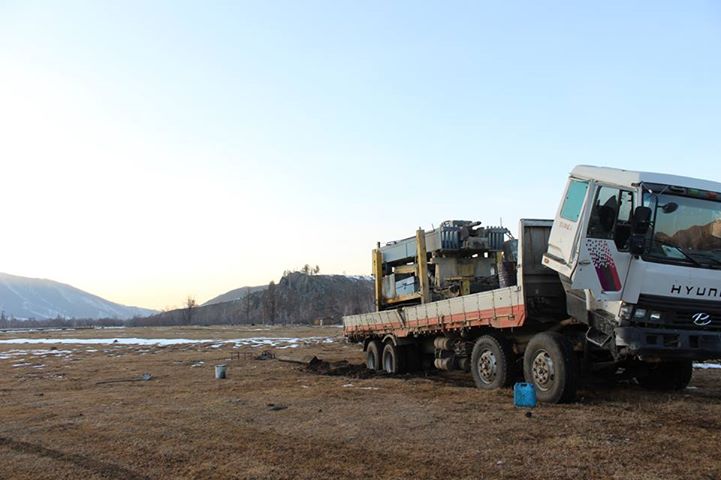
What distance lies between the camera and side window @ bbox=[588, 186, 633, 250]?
8133 millimetres

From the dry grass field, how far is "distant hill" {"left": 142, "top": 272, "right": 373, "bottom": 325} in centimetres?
11348

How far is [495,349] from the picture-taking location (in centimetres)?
1059

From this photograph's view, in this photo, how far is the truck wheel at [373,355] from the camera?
16703 mm

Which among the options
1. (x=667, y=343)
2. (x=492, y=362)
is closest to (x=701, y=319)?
(x=667, y=343)

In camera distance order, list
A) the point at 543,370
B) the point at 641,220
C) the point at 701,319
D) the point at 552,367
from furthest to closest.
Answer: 1. the point at 543,370
2. the point at 552,367
3. the point at 701,319
4. the point at 641,220

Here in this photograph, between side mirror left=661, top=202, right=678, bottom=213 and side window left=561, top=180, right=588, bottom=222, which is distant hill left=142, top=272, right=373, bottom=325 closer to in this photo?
side window left=561, top=180, right=588, bottom=222

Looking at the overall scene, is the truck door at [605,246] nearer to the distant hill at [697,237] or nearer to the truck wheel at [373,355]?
the distant hill at [697,237]

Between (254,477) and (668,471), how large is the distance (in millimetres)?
3807

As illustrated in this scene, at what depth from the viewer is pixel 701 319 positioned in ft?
26.5

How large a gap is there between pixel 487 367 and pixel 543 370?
1.83 meters

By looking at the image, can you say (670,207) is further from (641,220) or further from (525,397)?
(525,397)

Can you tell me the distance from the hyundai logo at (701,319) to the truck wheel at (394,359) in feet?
27.2

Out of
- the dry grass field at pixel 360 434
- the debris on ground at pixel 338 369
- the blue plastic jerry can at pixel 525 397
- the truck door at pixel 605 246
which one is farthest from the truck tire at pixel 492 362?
the debris on ground at pixel 338 369

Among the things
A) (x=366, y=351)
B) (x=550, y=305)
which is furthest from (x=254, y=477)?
(x=366, y=351)
